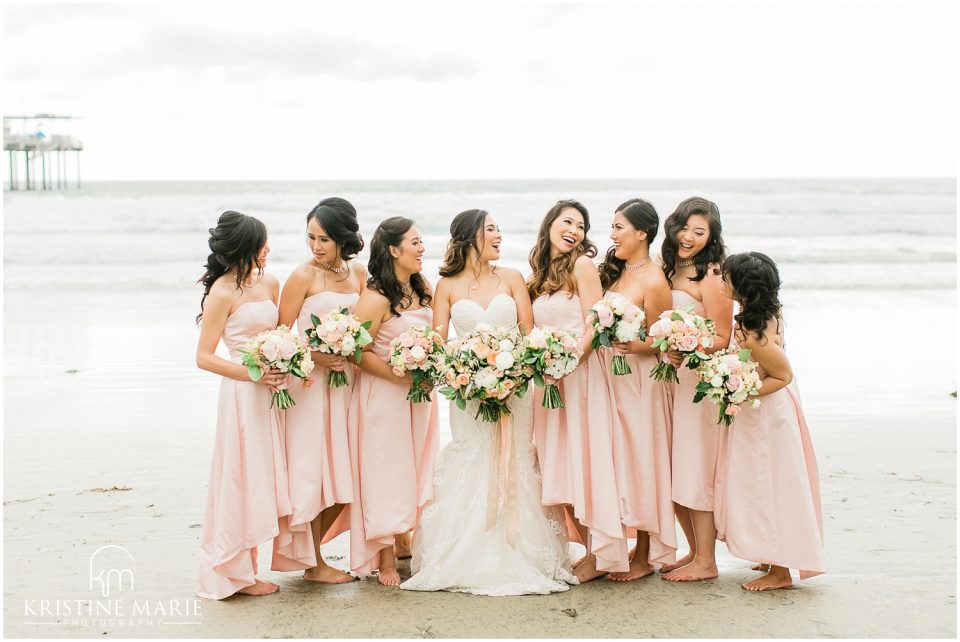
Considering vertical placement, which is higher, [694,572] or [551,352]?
[551,352]

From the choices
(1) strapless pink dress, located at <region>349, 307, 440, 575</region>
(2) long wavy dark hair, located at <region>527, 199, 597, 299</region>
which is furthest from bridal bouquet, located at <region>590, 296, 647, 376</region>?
(1) strapless pink dress, located at <region>349, 307, 440, 575</region>

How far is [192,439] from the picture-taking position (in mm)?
9836

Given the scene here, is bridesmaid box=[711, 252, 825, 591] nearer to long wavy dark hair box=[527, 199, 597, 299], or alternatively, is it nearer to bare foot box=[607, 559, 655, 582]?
bare foot box=[607, 559, 655, 582]

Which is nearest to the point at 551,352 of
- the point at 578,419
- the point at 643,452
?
the point at 578,419

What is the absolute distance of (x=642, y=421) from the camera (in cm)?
623

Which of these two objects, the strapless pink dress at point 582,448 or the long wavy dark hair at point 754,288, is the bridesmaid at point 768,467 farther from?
the strapless pink dress at point 582,448

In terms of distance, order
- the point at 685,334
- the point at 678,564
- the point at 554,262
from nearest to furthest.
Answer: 1. the point at 685,334
2. the point at 554,262
3. the point at 678,564

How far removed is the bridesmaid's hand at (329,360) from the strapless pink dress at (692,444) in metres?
2.06

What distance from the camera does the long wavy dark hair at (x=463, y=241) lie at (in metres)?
6.29

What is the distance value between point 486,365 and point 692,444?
1.52 meters

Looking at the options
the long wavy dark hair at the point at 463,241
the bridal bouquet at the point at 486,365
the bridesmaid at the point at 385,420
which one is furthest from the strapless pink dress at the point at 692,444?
the bridesmaid at the point at 385,420

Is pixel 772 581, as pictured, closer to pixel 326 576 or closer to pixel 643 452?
pixel 643 452

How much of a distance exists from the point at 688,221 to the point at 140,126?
145 ft

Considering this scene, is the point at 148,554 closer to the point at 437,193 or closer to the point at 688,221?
the point at 688,221
